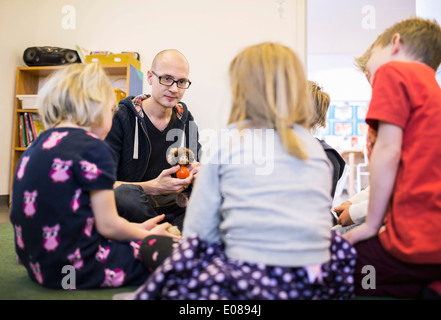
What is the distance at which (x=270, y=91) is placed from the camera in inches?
31.6

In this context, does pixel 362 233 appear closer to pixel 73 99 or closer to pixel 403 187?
pixel 403 187

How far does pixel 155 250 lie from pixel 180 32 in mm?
2487

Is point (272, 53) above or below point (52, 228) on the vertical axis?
above

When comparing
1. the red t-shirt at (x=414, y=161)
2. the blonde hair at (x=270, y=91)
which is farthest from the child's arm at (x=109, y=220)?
the red t-shirt at (x=414, y=161)

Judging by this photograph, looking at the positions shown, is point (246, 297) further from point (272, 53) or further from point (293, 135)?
point (272, 53)

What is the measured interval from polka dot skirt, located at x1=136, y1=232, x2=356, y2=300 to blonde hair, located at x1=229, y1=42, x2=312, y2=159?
265mm

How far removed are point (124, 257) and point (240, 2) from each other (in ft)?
8.40

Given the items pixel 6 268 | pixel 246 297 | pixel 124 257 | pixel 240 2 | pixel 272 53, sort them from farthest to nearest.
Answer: pixel 240 2 → pixel 6 268 → pixel 124 257 → pixel 272 53 → pixel 246 297

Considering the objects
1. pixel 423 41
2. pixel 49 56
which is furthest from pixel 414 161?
pixel 49 56

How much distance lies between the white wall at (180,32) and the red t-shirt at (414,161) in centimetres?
208

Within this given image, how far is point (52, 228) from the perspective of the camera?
0.86 m

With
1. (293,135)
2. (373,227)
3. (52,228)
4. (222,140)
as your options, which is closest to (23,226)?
(52,228)

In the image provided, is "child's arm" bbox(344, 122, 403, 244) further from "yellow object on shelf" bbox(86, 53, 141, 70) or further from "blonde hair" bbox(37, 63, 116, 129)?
"yellow object on shelf" bbox(86, 53, 141, 70)

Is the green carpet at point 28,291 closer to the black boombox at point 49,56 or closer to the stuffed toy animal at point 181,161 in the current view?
the stuffed toy animal at point 181,161
